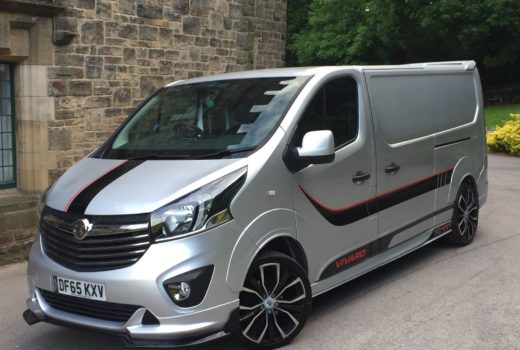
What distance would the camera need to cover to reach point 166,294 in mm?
3664

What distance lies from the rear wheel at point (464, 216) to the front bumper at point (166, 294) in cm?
385

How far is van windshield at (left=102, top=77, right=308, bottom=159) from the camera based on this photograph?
450 cm

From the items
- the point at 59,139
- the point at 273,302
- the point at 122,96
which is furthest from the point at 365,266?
the point at 122,96

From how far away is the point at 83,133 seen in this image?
9.26 m

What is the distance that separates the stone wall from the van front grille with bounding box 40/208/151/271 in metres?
4.97

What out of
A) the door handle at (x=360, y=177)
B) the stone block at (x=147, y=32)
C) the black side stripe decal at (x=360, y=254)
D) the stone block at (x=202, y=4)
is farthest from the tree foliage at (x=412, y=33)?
the door handle at (x=360, y=177)

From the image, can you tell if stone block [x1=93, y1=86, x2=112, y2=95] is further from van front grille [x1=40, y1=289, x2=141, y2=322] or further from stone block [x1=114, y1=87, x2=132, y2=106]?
van front grille [x1=40, y1=289, x2=141, y2=322]

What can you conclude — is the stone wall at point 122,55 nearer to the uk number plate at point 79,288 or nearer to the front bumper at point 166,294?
the uk number plate at point 79,288

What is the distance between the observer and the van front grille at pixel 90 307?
374 cm

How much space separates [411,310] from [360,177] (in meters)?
1.17

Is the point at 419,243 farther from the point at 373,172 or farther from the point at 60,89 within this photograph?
the point at 60,89

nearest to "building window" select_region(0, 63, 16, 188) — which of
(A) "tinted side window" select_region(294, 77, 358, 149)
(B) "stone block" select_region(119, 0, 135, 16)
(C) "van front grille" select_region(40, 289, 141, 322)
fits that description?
(B) "stone block" select_region(119, 0, 135, 16)

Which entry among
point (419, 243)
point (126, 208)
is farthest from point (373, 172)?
point (126, 208)

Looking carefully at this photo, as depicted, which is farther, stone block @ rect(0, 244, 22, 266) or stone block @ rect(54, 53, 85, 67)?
stone block @ rect(54, 53, 85, 67)
